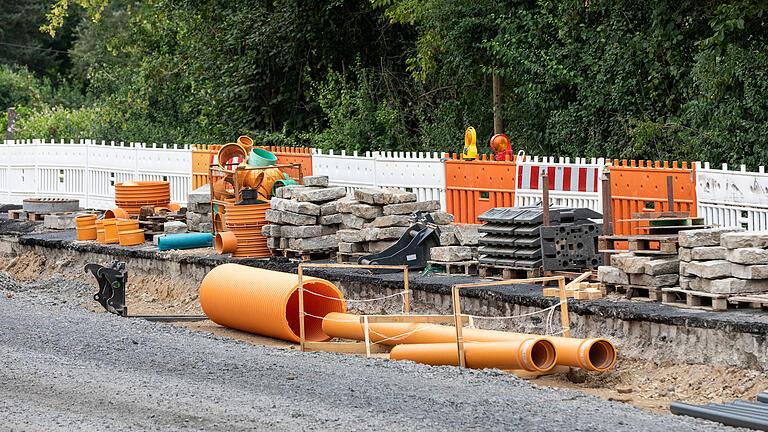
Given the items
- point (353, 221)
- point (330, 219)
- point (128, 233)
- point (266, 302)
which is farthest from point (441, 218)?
point (128, 233)

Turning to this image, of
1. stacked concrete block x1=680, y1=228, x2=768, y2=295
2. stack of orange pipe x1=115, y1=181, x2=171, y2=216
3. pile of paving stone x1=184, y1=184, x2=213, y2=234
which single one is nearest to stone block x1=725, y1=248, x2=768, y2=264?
stacked concrete block x1=680, y1=228, x2=768, y2=295

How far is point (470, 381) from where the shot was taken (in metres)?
10.2

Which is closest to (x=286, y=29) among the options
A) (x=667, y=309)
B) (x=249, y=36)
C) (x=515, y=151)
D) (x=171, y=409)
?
(x=249, y=36)

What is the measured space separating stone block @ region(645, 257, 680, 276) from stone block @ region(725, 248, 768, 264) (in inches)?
36.3

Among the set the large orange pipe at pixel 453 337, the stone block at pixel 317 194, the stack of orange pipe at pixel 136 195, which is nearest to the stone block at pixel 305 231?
the stone block at pixel 317 194

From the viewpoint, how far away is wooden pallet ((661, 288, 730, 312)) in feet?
37.3

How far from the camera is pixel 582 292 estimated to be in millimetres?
12703

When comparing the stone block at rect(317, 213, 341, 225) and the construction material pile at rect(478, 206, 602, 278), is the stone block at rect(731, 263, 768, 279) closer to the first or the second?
the construction material pile at rect(478, 206, 602, 278)

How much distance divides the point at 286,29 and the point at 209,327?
53.9 ft

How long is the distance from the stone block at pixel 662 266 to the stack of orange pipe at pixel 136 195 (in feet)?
42.0

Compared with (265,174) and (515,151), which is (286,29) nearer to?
(515,151)

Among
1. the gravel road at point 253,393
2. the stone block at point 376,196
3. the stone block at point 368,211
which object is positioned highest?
the stone block at point 376,196

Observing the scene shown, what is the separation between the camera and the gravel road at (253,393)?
8492mm

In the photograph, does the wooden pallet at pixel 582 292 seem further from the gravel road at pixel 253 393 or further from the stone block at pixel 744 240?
the gravel road at pixel 253 393
